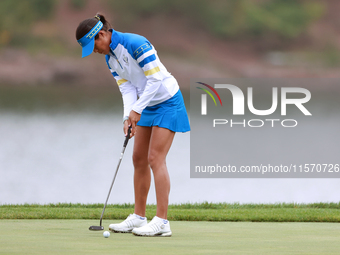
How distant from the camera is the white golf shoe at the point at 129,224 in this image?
2842 millimetres

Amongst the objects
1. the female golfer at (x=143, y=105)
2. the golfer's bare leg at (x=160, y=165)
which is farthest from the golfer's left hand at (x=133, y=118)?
the golfer's bare leg at (x=160, y=165)

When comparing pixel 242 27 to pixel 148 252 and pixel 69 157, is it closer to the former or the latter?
pixel 69 157

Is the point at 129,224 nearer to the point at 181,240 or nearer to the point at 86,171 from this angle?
the point at 181,240

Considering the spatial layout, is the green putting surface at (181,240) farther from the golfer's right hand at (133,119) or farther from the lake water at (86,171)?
the lake water at (86,171)

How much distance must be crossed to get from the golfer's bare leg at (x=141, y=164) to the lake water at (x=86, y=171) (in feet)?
8.45

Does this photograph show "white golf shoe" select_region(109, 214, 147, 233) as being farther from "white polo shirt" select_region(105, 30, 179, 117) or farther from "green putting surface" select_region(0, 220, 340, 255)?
"white polo shirt" select_region(105, 30, 179, 117)

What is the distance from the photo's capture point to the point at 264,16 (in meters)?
5.79

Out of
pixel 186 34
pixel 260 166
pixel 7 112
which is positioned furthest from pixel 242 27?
pixel 7 112

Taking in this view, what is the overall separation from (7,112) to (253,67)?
2.83m

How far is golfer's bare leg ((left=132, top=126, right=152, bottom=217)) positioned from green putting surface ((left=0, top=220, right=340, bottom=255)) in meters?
0.28

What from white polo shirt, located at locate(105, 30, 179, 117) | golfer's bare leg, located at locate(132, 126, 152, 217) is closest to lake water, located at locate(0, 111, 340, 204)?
golfer's bare leg, located at locate(132, 126, 152, 217)

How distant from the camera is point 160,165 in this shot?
2812 mm

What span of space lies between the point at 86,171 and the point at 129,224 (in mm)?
2808

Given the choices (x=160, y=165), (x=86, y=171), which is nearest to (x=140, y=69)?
(x=160, y=165)
